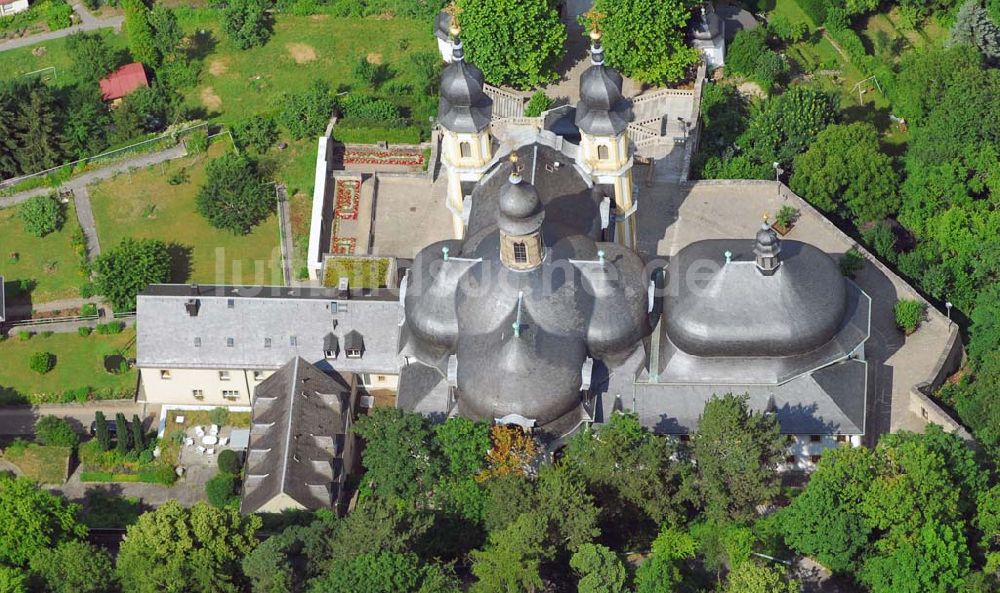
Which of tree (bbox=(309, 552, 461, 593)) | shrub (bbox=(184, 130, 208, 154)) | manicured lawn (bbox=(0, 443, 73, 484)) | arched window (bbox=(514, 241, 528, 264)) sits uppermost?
arched window (bbox=(514, 241, 528, 264))

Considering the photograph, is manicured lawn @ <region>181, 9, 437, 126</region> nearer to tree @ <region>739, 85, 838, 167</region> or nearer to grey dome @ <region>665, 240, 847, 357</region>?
tree @ <region>739, 85, 838, 167</region>

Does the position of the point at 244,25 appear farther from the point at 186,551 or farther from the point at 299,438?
the point at 186,551

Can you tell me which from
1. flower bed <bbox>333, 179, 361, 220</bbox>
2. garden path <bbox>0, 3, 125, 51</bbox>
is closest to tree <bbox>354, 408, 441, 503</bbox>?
flower bed <bbox>333, 179, 361, 220</bbox>

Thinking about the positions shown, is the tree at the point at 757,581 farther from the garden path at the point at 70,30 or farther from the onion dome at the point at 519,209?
the garden path at the point at 70,30

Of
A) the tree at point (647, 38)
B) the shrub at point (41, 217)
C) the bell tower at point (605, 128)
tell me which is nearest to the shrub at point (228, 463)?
the bell tower at point (605, 128)

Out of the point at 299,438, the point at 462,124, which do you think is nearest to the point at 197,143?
the point at 462,124

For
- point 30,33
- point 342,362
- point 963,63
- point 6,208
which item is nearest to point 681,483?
point 342,362
